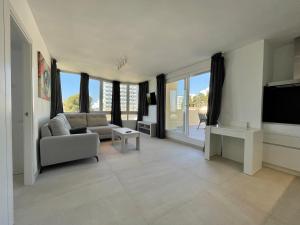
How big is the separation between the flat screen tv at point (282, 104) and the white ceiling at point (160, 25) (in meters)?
0.94

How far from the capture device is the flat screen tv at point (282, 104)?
2.51 meters

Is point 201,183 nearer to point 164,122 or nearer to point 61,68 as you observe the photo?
point 164,122

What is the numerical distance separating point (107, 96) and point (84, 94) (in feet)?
3.59

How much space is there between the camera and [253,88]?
9.39 ft

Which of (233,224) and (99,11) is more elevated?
(99,11)

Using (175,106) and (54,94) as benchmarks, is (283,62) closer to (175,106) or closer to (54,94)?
(175,106)

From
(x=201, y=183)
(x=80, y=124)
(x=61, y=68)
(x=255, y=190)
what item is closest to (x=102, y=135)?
(x=80, y=124)

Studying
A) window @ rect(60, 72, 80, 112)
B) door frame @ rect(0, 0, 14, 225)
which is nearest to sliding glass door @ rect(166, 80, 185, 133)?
window @ rect(60, 72, 80, 112)

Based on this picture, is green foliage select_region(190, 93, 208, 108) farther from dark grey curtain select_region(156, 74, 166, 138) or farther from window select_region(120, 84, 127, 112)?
window select_region(120, 84, 127, 112)

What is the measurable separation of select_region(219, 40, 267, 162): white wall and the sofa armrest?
117 inches

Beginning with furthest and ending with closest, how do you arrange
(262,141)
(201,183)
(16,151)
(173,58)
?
(173,58)
(262,141)
(16,151)
(201,183)

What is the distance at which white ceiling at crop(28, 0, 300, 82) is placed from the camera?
1.82 m

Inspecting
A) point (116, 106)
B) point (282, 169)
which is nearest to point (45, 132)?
point (116, 106)

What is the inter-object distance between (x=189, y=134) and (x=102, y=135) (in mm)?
2809
